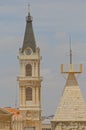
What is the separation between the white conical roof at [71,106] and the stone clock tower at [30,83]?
65.8 m

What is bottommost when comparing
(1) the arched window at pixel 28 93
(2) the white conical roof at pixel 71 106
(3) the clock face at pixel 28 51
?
(2) the white conical roof at pixel 71 106

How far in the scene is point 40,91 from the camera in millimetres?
96938

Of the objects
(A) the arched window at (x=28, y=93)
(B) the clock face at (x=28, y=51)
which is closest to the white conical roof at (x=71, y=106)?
(B) the clock face at (x=28, y=51)

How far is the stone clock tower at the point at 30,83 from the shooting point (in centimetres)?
9631

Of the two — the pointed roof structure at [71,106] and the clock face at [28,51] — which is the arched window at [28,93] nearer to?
the clock face at [28,51]

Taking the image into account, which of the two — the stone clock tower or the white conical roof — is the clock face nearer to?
the stone clock tower

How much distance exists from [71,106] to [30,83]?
66.5m

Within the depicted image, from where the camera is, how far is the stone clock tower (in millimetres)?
96312

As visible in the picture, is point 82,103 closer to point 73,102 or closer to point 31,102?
point 73,102

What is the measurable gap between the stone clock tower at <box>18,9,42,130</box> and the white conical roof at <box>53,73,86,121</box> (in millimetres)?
65809

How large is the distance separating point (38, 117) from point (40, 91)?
12.0 feet

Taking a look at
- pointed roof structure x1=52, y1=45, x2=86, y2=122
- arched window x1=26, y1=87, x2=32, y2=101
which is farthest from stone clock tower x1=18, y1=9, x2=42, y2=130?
pointed roof structure x1=52, y1=45, x2=86, y2=122

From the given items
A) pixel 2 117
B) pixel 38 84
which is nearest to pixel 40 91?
pixel 38 84

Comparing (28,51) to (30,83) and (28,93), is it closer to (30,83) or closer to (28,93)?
(30,83)
